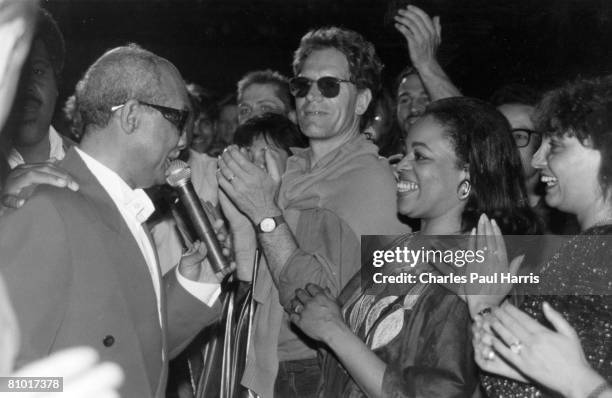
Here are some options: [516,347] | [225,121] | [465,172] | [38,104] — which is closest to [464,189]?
[465,172]

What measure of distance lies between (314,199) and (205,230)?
17.4 inches

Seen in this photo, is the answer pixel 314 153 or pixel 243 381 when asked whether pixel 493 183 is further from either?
pixel 243 381

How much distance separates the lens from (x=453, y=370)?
1909mm

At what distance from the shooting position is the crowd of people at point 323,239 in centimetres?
175

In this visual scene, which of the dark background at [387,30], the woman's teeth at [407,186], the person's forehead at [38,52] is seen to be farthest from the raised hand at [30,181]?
the dark background at [387,30]

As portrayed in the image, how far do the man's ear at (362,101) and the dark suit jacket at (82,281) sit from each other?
3.35ft

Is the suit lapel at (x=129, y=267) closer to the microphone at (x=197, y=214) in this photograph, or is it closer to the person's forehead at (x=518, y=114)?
the microphone at (x=197, y=214)

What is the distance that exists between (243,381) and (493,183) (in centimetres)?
104

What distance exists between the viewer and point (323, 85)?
8.91 ft

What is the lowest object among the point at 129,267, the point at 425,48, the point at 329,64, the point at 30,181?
the point at 129,267

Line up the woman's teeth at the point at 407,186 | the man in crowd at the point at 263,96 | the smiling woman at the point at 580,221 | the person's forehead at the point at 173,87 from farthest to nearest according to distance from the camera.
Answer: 1. the man in crowd at the point at 263,96
2. the woman's teeth at the point at 407,186
3. the person's forehead at the point at 173,87
4. the smiling woman at the point at 580,221

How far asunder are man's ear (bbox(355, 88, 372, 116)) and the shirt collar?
3.06 feet

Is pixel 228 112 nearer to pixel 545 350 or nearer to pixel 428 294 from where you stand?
pixel 428 294

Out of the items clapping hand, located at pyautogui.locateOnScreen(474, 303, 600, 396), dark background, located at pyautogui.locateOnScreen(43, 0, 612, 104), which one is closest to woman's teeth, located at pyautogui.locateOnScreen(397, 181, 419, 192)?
clapping hand, located at pyautogui.locateOnScreen(474, 303, 600, 396)
